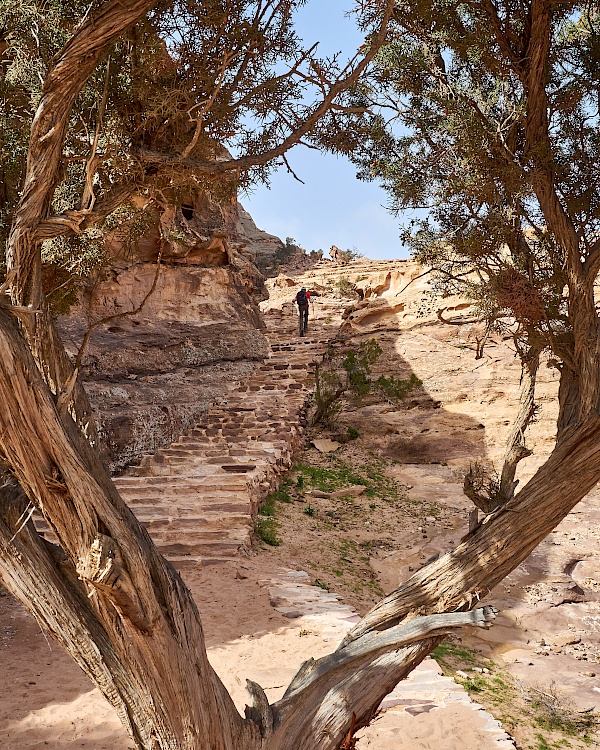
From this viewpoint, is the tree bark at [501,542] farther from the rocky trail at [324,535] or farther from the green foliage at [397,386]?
the green foliage at [397,386]

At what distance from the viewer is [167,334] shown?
15.4 meters

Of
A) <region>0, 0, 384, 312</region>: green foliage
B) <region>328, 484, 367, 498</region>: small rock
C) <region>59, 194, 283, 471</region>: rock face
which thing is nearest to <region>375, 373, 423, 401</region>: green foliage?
<region>59, 194, 283, 471</region>: rock face

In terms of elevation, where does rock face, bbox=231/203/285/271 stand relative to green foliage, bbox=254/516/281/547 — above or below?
above

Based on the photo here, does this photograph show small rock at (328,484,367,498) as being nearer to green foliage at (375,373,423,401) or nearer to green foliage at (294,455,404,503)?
green foliage at (294,455,404,503)

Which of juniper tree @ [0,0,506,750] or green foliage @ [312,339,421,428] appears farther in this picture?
green foliage @ [312,339,421,428]

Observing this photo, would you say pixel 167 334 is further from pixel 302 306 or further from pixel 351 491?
pixel 302 306

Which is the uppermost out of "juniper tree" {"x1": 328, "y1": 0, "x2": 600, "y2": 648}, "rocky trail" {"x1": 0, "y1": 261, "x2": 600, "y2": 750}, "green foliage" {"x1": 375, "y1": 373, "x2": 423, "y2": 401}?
"juniper tree" {"x1": 328, "y1": 0, "x2": 600, "y2": 648}

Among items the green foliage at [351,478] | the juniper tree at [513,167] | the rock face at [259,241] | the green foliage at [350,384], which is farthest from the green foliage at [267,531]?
the rock face at [259,241]

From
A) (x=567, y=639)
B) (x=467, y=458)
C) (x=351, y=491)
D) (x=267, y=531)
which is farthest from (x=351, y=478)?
(x=567, y=639)

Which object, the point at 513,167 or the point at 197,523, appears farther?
the point at 197,523

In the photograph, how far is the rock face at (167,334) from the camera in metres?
12.7

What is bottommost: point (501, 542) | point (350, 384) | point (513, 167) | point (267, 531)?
point (267, 531)

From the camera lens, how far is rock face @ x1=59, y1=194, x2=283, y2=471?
41.6 feet

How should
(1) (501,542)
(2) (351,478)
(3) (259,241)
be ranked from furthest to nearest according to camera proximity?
1. (3) (259,241)
2. (2) (351,478)
3. (1) (501,542)
